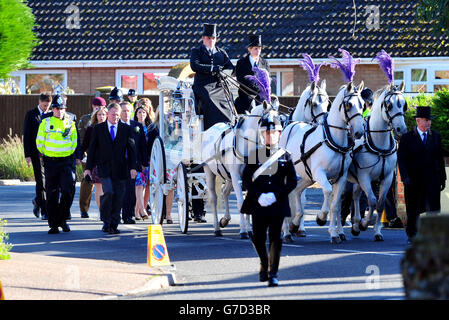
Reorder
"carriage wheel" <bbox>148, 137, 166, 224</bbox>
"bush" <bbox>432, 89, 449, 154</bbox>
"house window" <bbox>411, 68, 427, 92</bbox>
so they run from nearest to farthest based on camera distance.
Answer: "carriage wheel" <bbox>148, 137, 166, 224</bbox>
"bush" <bbox>432, 89, 449, 154</bbox>
"house window" <bbox>411, 68, 427, 92</bbox>

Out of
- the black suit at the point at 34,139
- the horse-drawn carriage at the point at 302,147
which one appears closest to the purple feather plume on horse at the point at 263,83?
the horse-drawn carriage at the point at 302,147

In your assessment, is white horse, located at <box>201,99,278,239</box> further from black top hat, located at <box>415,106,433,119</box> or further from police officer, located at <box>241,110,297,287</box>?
police officer, located at <box>241,110,297,287</box>

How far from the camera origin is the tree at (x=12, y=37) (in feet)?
90.5

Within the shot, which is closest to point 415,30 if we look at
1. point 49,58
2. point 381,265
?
point 49,58

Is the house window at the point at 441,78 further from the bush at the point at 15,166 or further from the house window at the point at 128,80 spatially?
the bush at the point at 15,166

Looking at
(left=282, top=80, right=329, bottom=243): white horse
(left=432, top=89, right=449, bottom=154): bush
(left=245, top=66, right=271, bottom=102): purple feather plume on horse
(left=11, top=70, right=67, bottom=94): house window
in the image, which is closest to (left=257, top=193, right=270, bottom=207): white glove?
(left=245, top=66, right=271, bottom=102): purple feather plume on horse

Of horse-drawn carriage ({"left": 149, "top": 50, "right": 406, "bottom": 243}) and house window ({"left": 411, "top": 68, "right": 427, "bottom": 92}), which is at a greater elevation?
house window ({"left": 411, "top": 68, "right": 427, "bottom": 92})

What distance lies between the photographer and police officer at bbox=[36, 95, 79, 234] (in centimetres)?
1642

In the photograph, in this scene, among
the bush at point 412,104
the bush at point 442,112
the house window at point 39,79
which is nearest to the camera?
the bush at point 412,104

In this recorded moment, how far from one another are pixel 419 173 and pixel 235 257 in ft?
10.2

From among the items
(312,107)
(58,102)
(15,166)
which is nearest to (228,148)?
(312,107)

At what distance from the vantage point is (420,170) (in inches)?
568

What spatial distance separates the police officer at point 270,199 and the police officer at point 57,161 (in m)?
6.20

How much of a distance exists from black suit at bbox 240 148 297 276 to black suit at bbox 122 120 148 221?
667 cm
